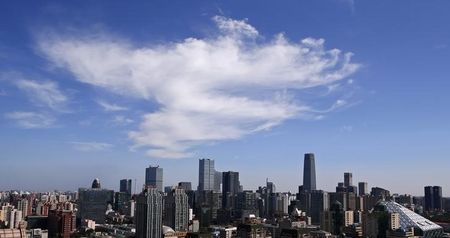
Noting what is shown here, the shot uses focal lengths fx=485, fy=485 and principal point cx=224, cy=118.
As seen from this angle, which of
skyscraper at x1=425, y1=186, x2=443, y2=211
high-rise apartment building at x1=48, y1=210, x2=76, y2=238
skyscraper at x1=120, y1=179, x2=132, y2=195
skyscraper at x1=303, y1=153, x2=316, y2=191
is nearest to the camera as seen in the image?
high-rise apartment building at x1=48, y1=210, x2=76, y2=238

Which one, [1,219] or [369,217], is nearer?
[369,217]

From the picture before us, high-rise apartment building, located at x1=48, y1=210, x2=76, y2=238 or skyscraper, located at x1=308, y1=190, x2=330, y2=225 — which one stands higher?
skyscraper, located at x1=308, y1=190, x2=330, y2=225

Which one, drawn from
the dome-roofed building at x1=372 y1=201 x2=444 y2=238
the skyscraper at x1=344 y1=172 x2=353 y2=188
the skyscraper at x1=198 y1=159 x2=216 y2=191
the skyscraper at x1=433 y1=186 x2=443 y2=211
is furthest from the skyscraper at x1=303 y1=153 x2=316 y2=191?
the dome-roofed building at x1=372 y1=201 x2=444 y2=238

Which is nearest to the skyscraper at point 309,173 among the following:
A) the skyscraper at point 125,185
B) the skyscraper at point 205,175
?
the skyscraper at point 205,175

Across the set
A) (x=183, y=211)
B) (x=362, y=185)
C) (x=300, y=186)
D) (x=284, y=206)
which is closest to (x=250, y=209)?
(x=284, y=206)

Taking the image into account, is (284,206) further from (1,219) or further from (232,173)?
(1,219)

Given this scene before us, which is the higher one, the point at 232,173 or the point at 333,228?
the point at 232,173

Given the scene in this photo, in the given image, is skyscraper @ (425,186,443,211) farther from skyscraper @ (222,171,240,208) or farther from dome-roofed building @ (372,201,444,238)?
dome-roofed building @ (372,201,444,238)

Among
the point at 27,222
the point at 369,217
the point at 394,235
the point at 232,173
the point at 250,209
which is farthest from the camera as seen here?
the point at 232,173

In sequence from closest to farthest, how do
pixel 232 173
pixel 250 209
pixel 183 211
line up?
pixel 183 211, pixel 250 209, pixel 232 173
